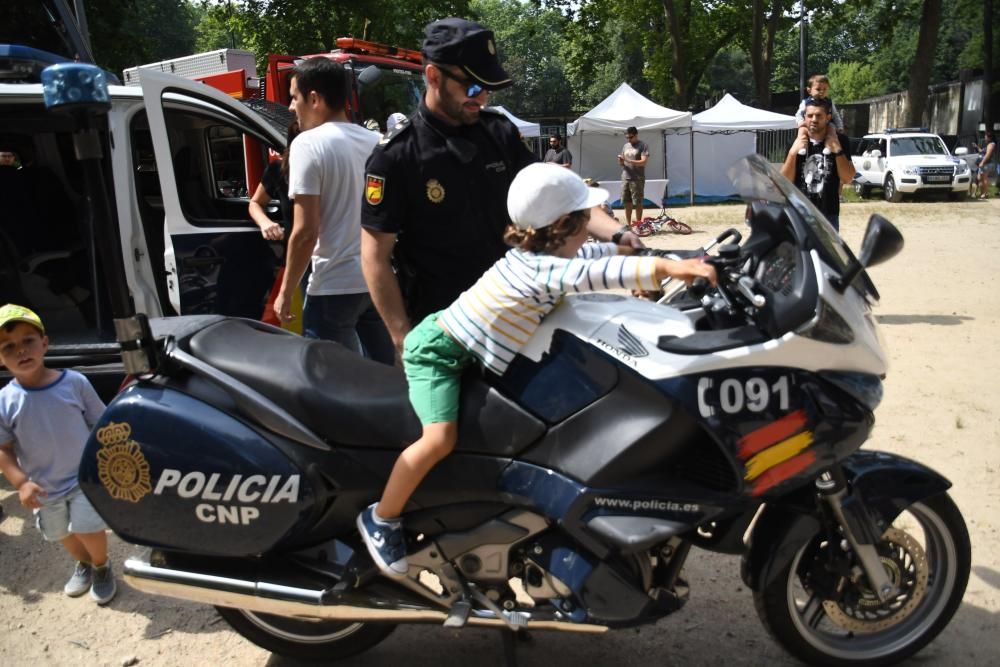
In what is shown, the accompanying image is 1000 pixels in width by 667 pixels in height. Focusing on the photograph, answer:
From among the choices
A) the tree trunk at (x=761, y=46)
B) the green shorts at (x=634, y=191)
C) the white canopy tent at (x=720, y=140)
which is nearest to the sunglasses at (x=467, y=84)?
the green shorts at (x=634, y=191)

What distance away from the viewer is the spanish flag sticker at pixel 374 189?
3.09 m

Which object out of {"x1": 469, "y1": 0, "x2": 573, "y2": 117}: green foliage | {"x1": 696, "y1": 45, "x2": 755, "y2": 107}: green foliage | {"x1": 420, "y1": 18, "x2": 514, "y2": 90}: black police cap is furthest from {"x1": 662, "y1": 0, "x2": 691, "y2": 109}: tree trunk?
{"x1": 696, "y1": 45, "x2": 755, "y2": 107}: green foliage

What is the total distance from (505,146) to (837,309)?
58.2 inches

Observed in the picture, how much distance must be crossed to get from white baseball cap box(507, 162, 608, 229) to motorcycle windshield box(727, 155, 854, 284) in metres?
0.48

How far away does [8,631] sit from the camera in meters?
3.33

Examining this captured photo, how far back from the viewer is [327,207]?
4.00 m

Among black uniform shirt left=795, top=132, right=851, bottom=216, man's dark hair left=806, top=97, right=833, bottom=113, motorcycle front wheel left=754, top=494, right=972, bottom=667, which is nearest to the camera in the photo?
motorcycle front wheel left=754, top=494, right=972, bottom=667

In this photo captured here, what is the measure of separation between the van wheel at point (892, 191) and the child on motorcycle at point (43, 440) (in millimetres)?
20303

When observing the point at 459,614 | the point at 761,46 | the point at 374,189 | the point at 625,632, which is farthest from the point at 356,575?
the point at 761,46

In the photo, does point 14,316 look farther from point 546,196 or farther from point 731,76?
point 731,76

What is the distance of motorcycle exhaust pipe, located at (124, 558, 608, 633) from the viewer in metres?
2.51

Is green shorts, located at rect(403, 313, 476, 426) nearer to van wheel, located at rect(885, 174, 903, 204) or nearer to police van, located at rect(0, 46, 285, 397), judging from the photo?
police van, located at rect(0, 46, 285, 397)

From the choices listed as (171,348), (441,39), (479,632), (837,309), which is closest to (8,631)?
(171,348)

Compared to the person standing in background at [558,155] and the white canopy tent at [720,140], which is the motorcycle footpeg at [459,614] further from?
the white canopy tent at [720,140]
